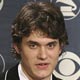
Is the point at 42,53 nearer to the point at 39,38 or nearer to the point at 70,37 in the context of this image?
the point at 39,38

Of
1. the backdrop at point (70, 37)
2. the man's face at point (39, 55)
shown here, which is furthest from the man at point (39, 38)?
the backdrop at point (70, 37)

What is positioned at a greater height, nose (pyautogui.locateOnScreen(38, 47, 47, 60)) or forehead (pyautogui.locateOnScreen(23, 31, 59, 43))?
forehead (pyautogui.locateOnScreen(23, 31, 59, 43))

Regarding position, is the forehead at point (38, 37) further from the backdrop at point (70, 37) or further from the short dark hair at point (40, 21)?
the backdrop at point (70, 37)

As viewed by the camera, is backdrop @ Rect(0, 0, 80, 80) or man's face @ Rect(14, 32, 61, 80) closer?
man's face @ Rect(14, 32, 61, 80)

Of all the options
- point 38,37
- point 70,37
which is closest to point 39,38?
point 38,37

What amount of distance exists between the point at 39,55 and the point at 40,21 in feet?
0.32

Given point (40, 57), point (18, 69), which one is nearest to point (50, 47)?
point (40, 57)

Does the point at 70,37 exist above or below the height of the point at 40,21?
below

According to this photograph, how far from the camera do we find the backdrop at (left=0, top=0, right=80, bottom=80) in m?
1.19

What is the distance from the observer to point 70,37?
119 centimetres

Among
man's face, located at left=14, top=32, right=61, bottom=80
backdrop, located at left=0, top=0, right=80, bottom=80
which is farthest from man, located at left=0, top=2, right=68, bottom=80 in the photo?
backdrop, located at left=0, top=0, right=80, bottom=80

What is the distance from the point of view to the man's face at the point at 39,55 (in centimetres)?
87

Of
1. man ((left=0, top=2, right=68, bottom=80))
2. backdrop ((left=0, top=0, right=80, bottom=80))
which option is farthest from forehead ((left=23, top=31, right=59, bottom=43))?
backdrop ((left=0, top=0, right=80, bottom=80))

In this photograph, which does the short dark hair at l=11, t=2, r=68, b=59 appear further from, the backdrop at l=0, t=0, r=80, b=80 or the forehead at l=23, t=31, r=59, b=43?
the backdrop at l=0, t=0, r=80, b=80
